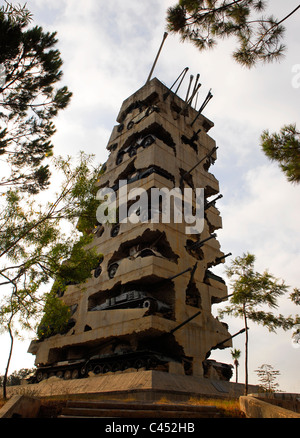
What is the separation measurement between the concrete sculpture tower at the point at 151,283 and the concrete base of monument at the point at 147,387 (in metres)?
1.11

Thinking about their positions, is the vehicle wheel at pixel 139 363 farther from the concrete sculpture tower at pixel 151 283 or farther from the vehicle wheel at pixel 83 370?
the vehicle wheel at pixel 83 370

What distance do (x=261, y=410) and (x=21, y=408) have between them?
14.9 feet

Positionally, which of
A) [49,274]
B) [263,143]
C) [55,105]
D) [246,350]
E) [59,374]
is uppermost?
[55,105]

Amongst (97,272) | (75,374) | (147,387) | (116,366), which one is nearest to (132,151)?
(97,272)

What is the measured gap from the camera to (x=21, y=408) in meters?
6.19

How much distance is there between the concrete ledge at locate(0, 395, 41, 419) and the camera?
5867 millimetres

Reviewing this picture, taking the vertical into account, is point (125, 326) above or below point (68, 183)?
below

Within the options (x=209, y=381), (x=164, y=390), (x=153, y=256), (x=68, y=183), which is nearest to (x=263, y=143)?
(x=68, y=183)

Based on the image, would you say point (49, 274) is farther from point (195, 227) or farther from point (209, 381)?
point (195, 227)

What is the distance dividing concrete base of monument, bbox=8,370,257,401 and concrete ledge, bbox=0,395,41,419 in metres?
9.45

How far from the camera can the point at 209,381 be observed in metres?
19.6

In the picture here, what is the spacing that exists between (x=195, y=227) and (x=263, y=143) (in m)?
18.5

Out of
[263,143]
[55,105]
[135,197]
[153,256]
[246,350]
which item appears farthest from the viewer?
[135,197]

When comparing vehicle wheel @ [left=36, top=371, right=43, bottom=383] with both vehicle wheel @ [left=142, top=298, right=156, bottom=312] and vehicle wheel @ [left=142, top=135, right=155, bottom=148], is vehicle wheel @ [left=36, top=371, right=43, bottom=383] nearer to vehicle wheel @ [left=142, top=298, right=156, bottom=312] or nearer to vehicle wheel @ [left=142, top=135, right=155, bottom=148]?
vehicle wheel @ [left=142, top=298, right=156, bottom=312]
